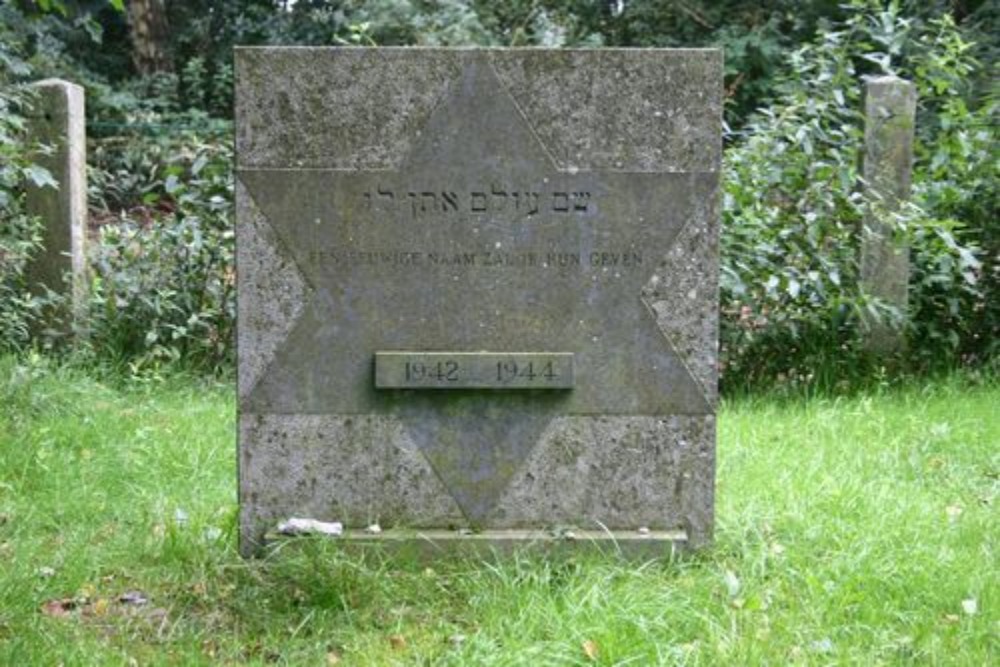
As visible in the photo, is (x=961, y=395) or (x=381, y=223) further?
(x=961, y=395)

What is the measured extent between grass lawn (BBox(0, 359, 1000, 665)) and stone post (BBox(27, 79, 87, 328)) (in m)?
2.24

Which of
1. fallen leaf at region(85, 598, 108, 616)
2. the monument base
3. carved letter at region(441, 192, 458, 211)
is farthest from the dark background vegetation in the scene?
fallen leaf at region(85, 598, 108, 616)

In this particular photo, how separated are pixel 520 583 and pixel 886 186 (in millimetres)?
4071

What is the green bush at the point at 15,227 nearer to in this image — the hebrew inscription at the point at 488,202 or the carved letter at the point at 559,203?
the hebrew inscription at the point at 488,202

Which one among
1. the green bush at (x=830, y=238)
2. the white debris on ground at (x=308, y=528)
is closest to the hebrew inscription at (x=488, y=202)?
the white debris on ground at (x=308, y=528)

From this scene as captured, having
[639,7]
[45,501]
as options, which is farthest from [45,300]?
[639,7]

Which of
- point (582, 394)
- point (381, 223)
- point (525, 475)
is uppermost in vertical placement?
point (381, 223)

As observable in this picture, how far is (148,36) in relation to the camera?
17078 mm

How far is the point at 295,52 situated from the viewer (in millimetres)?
3861

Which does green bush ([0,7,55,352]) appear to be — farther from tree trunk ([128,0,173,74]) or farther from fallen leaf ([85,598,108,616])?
tree trunk ([128,0,173,74])

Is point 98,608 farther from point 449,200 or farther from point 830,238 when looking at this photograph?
point 830,238

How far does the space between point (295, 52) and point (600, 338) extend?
1288 millimetres

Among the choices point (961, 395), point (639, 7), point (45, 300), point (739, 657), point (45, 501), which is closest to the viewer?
point (739, 657)

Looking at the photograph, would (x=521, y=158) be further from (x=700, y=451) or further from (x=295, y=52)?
(x=700, y=451)
